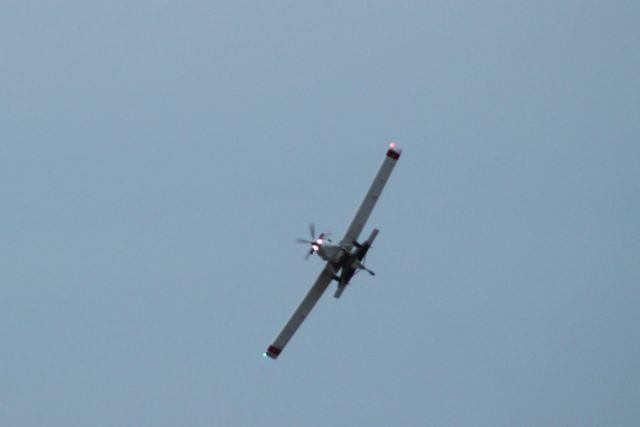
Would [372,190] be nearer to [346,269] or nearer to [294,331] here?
[346,269]

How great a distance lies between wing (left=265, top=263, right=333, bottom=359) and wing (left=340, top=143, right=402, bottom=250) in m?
3.49

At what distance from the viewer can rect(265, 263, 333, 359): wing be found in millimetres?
78562

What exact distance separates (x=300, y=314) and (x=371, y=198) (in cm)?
936

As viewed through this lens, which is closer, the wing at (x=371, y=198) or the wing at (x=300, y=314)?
the wing at (x=371, y=198)

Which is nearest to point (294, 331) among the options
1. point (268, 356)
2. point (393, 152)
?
point (268, 356)

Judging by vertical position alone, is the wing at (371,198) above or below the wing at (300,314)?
above

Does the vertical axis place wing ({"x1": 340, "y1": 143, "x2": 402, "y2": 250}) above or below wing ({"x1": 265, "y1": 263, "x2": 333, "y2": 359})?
above

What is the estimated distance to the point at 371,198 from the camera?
2970 inches

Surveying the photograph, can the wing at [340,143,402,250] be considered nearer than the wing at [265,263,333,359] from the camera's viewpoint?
Yes

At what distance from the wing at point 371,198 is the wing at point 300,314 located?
3492 millimetres

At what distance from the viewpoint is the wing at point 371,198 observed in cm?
7494

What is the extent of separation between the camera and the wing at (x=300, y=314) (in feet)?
258

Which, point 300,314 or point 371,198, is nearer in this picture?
point 371,198

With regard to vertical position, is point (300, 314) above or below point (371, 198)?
below
